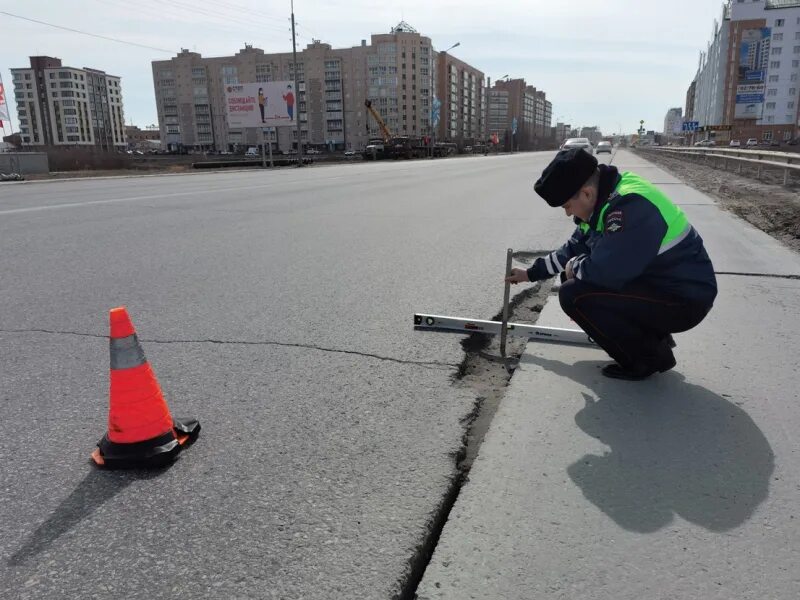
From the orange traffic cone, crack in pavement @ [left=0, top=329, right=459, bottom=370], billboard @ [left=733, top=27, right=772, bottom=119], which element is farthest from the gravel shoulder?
billboard @ [left=733, top=27, right=772, bottom=119]

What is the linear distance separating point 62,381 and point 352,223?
638 cm

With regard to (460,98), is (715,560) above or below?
below

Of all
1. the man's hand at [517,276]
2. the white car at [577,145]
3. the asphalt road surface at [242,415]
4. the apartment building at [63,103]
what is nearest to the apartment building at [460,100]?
the apartment building at [63,103]

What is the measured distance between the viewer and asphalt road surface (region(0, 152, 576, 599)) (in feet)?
5.93

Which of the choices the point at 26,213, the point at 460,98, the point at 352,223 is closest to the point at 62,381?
the point at 352,223

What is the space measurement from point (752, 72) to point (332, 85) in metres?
81.3

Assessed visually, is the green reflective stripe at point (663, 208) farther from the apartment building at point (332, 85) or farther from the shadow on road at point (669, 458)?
the apartment building at point (332, 85)

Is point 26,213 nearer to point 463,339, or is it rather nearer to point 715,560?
point 463,339

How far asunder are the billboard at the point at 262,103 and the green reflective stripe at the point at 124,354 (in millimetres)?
48864

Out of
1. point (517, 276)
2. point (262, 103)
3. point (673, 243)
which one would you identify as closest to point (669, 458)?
point (673, 243)

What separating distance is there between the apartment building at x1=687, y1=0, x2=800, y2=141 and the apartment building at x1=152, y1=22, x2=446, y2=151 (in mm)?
56539

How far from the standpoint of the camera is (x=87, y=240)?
7.64m

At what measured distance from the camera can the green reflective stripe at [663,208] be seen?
2.90 m

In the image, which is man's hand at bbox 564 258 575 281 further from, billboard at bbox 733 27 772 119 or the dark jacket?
billboard at bbox 733 27 772 119
